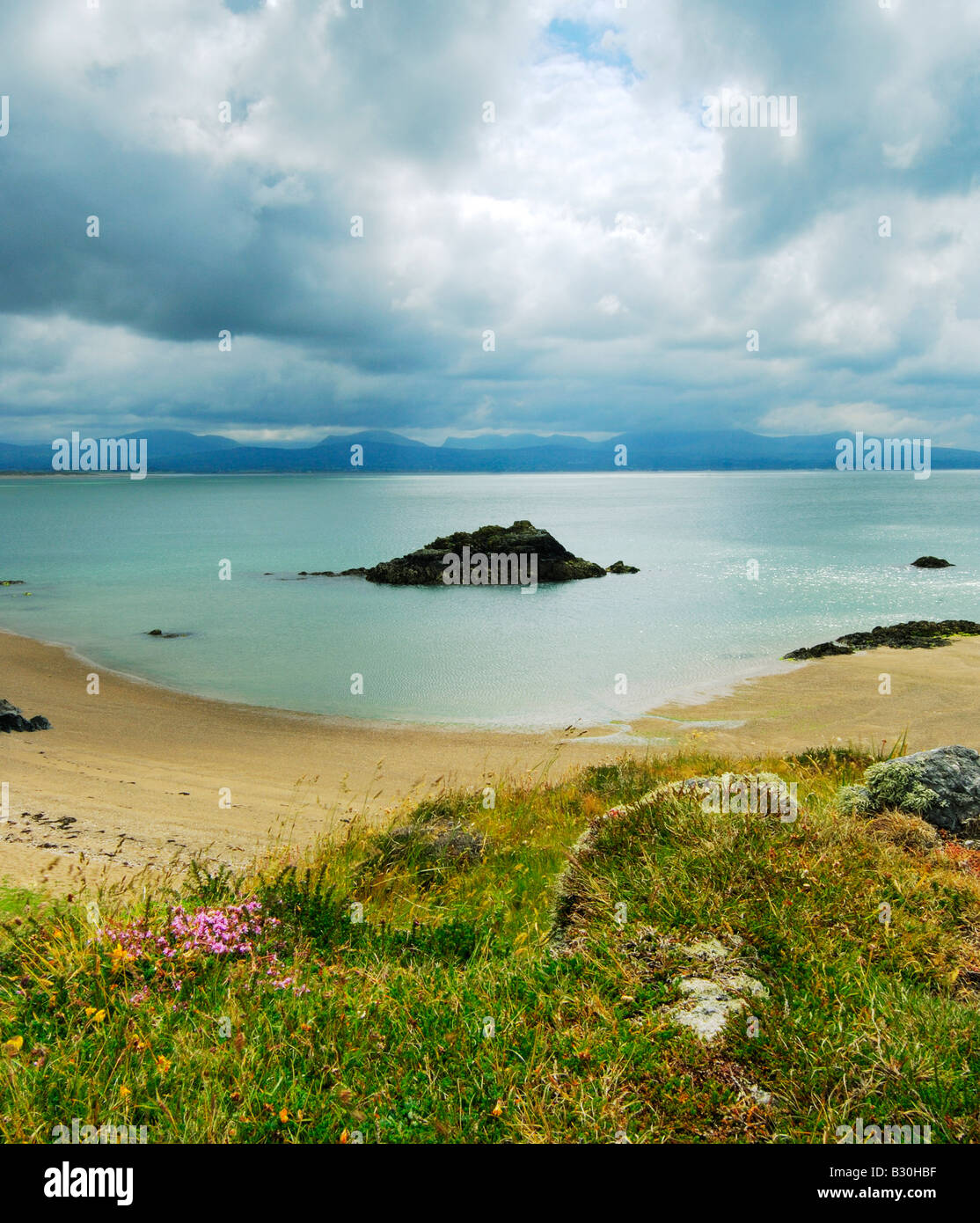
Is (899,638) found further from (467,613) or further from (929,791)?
(929,791)

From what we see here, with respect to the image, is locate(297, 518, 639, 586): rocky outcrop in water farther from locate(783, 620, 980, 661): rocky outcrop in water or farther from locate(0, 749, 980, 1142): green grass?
locate(0, 749, 980, 1142): green grass

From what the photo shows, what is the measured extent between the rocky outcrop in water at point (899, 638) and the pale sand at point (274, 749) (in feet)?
3.38

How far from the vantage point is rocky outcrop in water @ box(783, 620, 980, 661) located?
29.5 meters

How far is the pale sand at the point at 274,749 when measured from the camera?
10953 mm

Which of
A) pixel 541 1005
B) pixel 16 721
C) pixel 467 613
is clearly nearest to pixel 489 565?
pixel 467 613

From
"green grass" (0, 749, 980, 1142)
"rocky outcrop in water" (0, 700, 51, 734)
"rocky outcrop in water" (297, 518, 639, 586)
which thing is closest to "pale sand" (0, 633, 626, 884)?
"rocky outcrop in water" (0, 700, 51, 734)

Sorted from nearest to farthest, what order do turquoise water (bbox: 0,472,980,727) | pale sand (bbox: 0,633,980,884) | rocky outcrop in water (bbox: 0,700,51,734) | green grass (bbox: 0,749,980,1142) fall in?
green grass (bbox: 0,749,980,1142), pale sand (bbox: 0,633,980,884), rocky outcrop in water (bbox: 0,700,51,734), turquoise water (bbox: 0,472,980,727)

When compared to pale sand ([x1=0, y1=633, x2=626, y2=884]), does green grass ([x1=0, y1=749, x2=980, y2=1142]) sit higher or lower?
higher

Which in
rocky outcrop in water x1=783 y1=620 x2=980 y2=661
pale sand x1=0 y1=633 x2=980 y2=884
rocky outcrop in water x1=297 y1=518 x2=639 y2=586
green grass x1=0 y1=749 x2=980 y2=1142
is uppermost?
rocky outcrop in water x1=297 y1=518 x2=639 y2=586

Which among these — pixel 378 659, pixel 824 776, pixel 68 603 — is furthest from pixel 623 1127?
pixel 68 603

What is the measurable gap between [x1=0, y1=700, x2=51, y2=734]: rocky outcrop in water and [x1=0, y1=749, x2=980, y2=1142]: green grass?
1345cm

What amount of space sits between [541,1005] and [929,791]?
18.5 ft

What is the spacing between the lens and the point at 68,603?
43.8 meters
